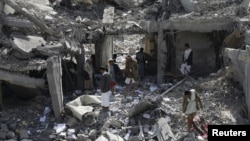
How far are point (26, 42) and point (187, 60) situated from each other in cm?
475

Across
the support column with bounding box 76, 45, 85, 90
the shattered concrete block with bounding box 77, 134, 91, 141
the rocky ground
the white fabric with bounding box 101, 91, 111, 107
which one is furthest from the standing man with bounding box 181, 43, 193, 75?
the shattered concrete block with bounding box 77, 134, 91, 141

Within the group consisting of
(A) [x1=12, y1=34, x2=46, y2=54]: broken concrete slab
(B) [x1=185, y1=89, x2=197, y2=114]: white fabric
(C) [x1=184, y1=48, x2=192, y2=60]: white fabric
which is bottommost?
(B) [x1=185, y1=89, x2=197, y2=114]: white fabric

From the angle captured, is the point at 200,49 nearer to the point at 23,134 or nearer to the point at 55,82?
the point at 55,82

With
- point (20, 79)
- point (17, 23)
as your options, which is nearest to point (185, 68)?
point (20, 79)

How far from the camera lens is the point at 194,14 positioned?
16.3 meters

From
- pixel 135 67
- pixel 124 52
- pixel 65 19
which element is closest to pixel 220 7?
pixel 135 67

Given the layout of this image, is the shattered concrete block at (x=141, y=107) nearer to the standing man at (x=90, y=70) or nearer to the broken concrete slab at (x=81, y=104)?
the broken concrete slab at (x=81, y=104)

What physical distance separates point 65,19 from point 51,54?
3.24 metres

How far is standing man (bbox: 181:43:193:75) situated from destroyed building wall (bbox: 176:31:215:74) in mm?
1495

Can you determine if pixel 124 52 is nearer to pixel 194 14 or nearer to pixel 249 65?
pixel 194 14

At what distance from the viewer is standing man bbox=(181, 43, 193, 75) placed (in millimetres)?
15078

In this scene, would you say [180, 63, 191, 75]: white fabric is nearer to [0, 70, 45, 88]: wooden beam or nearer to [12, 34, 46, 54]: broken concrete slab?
[12, 34, 46, 54]: broken concrete slab

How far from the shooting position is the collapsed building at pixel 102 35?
538 inches

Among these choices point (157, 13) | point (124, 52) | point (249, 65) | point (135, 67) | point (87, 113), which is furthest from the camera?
point (124, 52)
